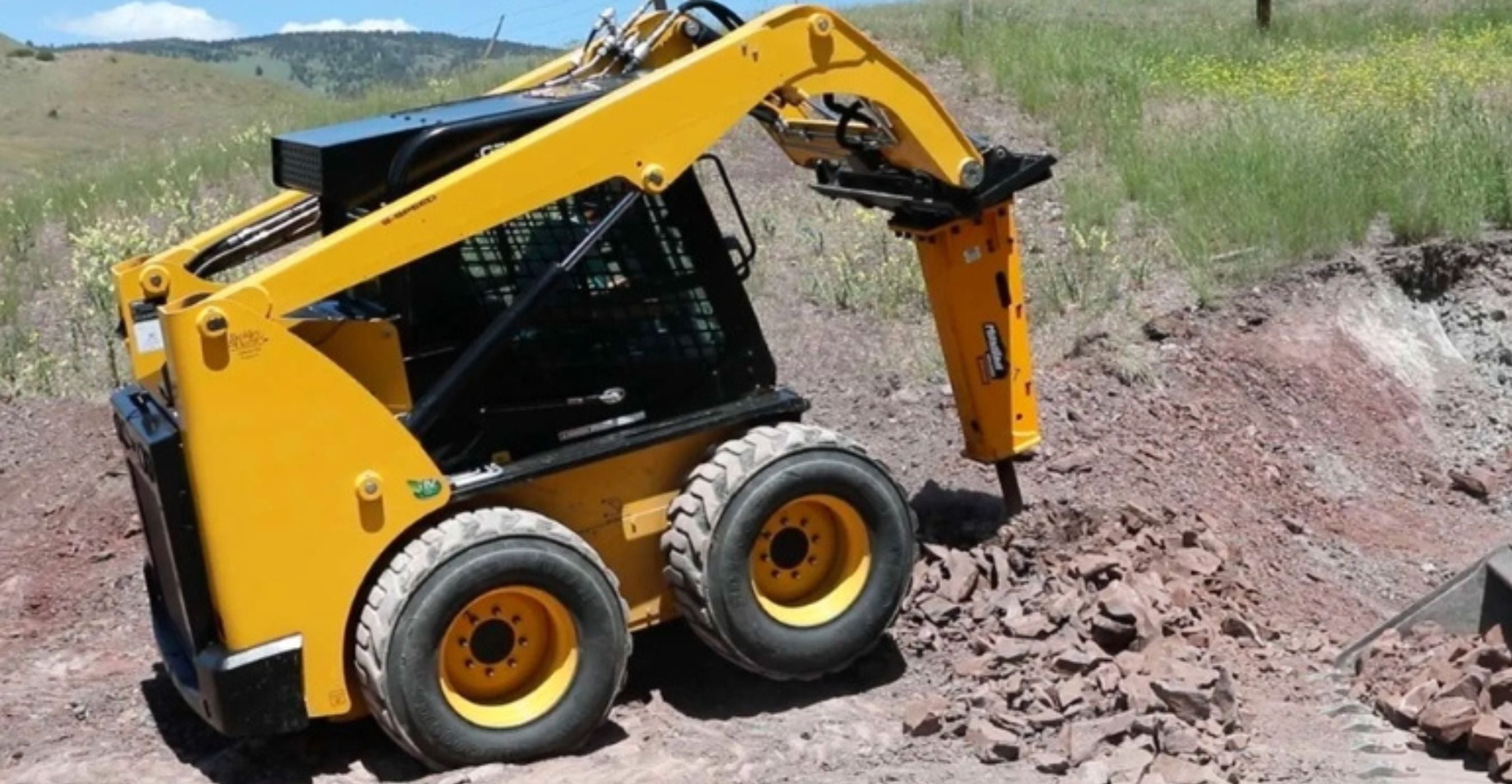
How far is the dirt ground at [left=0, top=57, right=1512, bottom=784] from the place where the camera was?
5578 mm

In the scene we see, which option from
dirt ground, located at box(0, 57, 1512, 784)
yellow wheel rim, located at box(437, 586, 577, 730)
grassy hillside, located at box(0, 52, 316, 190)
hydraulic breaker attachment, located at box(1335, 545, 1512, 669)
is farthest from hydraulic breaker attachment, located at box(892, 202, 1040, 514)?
grassy hillside, located at box(0, 52, 316, 190)

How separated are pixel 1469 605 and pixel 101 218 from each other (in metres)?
10.5

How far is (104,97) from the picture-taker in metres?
78.9

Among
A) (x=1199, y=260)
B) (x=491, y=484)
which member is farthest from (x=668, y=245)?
(x=1199, y=260)

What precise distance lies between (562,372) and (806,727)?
1.37 meters

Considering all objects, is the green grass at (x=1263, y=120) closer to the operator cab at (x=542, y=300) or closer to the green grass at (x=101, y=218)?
the operator cab at (x=542, y=300)

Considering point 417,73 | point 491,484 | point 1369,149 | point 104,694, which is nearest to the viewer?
point 491,484

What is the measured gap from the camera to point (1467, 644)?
6.05 m

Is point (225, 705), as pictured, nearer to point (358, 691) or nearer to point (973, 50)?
point (358, 691)

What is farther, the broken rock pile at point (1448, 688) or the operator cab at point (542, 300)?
the operator cab at point (542, 300)

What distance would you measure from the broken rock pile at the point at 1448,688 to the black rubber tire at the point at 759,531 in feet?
5.31

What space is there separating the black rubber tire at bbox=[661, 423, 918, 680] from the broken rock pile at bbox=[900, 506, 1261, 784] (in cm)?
37

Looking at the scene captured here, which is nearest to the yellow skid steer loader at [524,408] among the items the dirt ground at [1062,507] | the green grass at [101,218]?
the dirt ground at [1062,507]

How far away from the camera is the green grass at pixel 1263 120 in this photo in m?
9.68
